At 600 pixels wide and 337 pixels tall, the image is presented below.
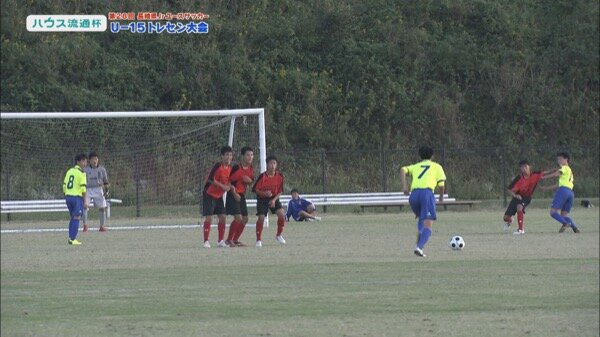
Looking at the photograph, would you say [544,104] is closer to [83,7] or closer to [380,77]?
→ [380,77]

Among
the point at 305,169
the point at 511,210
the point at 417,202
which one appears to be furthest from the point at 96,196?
the point at 305,169

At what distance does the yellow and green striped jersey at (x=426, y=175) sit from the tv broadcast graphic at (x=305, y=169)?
4cm

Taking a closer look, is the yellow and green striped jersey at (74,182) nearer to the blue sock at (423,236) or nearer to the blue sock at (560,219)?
the blue sock at (423,236)

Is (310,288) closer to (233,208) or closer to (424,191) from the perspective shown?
(424,191)

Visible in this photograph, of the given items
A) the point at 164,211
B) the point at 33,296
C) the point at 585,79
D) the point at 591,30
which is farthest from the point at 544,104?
the point at 164,211

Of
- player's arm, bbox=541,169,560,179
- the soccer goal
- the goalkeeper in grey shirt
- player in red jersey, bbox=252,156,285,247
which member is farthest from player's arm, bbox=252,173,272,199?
the soccer goal

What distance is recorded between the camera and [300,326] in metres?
9.98

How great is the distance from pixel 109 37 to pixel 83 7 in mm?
6580

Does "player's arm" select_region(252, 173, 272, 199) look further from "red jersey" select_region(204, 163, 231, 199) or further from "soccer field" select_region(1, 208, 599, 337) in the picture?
"soccer field" select_region(1, 208, 599, 337)

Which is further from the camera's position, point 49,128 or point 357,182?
point 357,182

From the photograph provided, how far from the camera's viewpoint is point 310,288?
1295cm

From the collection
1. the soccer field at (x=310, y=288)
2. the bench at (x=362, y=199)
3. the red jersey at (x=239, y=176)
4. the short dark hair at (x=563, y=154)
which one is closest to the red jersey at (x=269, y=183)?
the red jersey at (x=239, y=176)

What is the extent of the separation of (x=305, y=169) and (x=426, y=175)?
70.8 ft

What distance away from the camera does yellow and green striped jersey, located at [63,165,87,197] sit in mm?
21578
